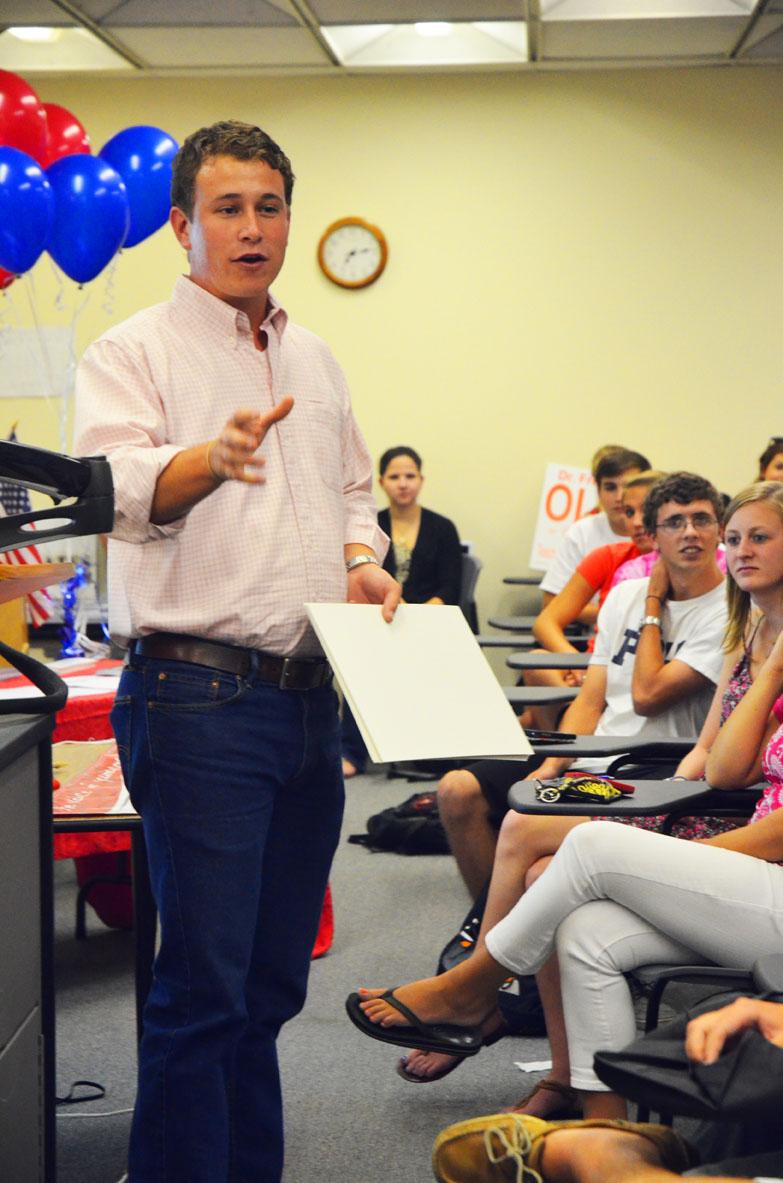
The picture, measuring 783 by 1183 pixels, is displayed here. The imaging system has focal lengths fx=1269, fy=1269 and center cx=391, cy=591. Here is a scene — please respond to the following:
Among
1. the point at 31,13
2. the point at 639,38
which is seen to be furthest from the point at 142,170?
the point at 639,38

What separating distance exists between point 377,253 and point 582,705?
10.9ft

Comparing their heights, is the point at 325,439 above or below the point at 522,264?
below

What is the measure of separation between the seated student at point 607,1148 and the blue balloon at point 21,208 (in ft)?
10.5

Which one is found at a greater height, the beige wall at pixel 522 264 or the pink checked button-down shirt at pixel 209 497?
the beige wall at pixel 522 264

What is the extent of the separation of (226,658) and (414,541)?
3.95m

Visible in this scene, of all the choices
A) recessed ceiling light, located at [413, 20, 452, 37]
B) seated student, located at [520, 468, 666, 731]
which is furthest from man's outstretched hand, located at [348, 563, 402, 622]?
recessed ceiling light, located at [413, 20, 452, 37]

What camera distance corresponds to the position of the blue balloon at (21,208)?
3852 millimetres

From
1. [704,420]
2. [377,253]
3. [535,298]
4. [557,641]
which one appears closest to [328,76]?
[377,253]

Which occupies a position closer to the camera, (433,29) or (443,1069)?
(443,1069)

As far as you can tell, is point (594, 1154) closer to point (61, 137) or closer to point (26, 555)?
point (26, 555)

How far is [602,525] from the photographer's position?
190 inches

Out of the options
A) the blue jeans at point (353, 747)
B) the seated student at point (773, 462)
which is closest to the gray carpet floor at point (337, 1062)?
the blue jeans at point (353, 747)

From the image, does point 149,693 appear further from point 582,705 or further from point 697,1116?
point 582,705

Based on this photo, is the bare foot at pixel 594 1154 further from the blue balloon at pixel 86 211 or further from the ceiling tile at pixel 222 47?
the ceiling tile at pixel 222 47
